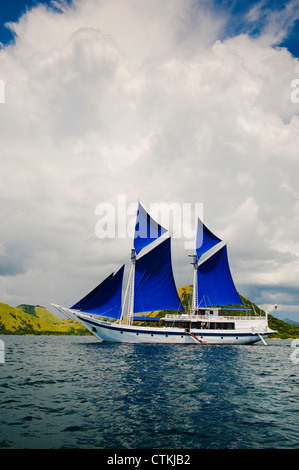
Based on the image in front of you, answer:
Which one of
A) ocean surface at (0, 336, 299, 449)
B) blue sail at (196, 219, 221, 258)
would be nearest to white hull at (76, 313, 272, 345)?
blue sail at (196, 219, 221, 258)

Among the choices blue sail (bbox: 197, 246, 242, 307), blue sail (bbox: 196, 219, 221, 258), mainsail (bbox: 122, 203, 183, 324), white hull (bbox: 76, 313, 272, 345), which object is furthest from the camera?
blue sail (bbox: 196, 219, 221, 258)

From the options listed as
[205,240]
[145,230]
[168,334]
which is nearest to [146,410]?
[168,334]

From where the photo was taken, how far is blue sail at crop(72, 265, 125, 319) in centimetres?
6031

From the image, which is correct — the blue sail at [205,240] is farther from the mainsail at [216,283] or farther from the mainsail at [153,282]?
the mainsail at [153,282]

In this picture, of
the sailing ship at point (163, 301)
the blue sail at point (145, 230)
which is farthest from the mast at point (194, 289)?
the blue sail at point (145, 230)

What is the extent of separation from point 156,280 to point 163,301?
5.06m

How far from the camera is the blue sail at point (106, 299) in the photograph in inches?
2375

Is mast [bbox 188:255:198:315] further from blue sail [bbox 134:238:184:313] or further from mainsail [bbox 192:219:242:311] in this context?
blue sail [bbox 134:238:184:313]

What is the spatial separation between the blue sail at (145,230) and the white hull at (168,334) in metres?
18.3
